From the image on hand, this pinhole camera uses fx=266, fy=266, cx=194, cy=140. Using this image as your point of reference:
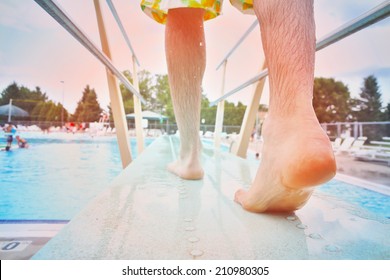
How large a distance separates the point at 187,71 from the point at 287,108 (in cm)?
33

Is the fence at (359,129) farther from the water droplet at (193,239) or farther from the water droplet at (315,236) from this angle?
the water droplet at (193,239)

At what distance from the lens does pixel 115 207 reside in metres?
0.44

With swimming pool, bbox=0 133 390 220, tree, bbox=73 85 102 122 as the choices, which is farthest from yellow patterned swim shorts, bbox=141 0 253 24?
tree, bbox=73 85 102 122

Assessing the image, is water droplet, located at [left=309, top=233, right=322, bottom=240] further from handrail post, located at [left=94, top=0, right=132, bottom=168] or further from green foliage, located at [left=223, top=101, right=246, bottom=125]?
green foliage, located at [left=223, top=101, right=246, bottom=125]

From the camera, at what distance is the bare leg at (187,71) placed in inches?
25.0

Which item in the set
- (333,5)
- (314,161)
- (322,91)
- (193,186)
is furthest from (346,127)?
(314,161)

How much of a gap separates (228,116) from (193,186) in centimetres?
258

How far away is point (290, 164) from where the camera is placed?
1.16 ft

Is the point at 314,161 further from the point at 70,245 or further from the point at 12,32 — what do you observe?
the point at 12,32

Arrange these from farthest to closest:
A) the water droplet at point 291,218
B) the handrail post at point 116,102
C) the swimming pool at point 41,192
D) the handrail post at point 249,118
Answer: the handrail post at point 249,118 → the handrail post at point 116,102 → the swimming pool at point 41,192 → the water droplet at point 291,218

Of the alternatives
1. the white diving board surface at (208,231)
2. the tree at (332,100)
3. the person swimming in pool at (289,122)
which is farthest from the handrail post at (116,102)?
the tree at (332,100)

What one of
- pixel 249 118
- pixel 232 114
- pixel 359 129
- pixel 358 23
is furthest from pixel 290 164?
pixel 232 114
